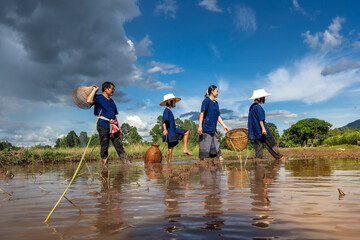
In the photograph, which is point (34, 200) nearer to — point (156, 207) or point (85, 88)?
point (156, 207)

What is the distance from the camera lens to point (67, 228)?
1.95 metres

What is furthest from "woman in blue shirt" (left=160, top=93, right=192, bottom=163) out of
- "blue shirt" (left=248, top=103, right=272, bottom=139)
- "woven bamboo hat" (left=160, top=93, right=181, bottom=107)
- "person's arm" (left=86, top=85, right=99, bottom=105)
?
"person's arm" (left=86, top=85, right=99, bottom=105)

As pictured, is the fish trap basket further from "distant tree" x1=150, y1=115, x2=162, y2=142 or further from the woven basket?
"distant tree" x1=150, y1=115, x2=162, y2=142

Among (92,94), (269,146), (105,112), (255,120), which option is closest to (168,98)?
(105,112)

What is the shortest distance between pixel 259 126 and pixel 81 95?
18.7ft

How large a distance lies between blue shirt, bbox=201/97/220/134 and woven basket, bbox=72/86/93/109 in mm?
3366

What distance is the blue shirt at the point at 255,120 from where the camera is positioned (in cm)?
927

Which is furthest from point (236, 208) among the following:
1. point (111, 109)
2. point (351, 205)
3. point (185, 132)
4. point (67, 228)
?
point (185, 132)

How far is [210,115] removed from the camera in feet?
28.9

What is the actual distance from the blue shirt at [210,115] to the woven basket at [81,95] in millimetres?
3366

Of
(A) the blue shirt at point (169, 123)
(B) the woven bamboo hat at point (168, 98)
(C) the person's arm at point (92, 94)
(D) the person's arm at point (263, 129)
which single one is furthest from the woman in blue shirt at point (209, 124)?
(C) the person's arm at point (92, 94)

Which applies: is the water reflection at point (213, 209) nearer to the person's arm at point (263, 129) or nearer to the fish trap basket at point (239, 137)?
the person's arm at point (263, 129)

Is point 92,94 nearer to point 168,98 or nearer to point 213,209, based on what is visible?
point 168,98

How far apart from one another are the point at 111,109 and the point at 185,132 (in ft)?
9.49
